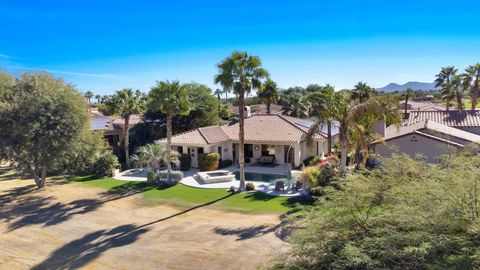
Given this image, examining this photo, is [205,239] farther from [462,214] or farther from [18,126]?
[18,126]

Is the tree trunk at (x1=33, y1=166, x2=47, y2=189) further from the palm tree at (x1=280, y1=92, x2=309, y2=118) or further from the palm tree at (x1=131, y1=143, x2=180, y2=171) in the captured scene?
the palm tree at (x1=280, y1=92, x2=309, y2=118)

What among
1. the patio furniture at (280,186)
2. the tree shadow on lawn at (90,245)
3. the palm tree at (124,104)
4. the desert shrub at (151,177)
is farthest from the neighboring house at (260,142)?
the tree shadow on lawn at (90,245)

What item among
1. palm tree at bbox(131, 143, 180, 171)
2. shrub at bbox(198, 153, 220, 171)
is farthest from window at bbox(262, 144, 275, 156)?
palm tree at bbox(131, 143, 180, 171)

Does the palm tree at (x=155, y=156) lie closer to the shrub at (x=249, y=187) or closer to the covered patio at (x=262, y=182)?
the covered patio at (x=262, y=182)

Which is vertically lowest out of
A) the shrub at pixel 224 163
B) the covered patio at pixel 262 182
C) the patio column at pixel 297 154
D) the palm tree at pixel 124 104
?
the covered patio at pixel 262 182

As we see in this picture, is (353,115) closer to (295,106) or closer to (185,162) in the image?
(185,162)

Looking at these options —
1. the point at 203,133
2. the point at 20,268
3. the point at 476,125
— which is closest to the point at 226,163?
the point at 203,133

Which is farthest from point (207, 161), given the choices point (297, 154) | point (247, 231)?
point (247, 231)

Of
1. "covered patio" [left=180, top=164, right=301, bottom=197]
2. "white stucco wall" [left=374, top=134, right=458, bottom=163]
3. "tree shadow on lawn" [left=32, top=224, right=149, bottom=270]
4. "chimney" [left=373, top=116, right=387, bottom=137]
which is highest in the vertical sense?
"chimney" [left=373, top=116, right=387, bottom=137]
